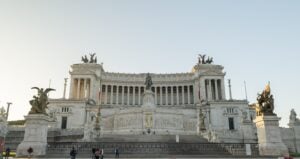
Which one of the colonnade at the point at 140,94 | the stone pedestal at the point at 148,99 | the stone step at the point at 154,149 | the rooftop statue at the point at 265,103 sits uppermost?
the colonnade at the point at 140,94

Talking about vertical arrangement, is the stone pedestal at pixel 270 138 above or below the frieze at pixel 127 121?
below

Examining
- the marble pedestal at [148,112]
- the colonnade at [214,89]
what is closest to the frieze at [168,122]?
the marble pedestal at [148,112]

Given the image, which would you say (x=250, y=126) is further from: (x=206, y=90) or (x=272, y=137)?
(x=206, y=90)

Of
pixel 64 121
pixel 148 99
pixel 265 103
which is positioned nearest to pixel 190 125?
pixel 148 99

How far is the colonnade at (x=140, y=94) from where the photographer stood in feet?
272

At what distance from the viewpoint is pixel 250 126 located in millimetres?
44250

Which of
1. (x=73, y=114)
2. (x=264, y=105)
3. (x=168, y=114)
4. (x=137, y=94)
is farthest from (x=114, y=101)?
(x=264, y=105)

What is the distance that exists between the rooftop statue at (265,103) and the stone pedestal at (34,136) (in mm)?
19534

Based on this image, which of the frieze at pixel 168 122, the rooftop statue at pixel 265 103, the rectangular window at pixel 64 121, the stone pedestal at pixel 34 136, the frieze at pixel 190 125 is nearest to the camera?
the stone pedestal at pixel 34 136

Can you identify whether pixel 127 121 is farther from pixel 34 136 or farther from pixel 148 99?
pixel 34 136

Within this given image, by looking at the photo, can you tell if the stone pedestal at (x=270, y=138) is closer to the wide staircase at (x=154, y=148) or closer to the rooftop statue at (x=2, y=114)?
the wide staircase at (x=154, y=148)

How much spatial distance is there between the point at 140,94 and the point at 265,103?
63381 mm

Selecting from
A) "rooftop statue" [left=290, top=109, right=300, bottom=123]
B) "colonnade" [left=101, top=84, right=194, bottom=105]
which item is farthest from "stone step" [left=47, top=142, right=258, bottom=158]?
"colonnade" [left=101, top=84, right=194, bottom=105]

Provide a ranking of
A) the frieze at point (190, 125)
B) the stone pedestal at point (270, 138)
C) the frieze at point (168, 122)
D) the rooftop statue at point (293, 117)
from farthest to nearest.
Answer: the frieze at point (190, 125) < the frieze at point (168, 122) < the rooftop statue at point (293, 117) < the stone pedestal at point (270, 138)
